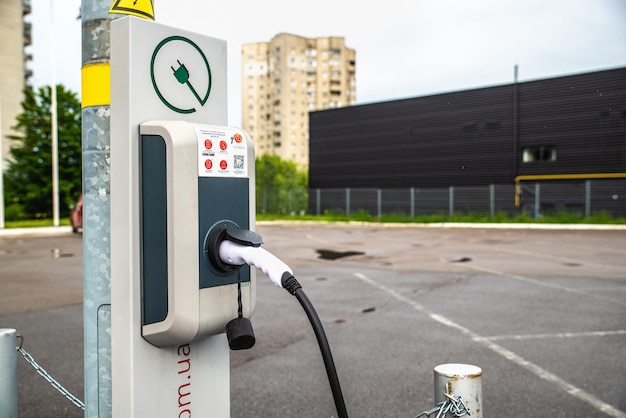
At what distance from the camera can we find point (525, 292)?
842 cm

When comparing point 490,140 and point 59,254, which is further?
point 490,140

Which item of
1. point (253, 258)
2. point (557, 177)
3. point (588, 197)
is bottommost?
point (588, 197)

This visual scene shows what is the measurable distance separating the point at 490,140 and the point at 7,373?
1353 inches

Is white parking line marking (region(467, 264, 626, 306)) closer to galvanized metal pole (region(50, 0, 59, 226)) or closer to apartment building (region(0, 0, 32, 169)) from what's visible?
galvanized metal pole (region(50, 0, 59, 226))

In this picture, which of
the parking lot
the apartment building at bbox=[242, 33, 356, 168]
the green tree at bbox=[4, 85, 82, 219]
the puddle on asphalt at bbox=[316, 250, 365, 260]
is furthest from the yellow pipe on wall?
the apartment building at bbox=[242, 33, 356, 168]

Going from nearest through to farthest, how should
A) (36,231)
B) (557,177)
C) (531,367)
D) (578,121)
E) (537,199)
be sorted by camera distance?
(531,367), (36,231), (537,199), (578,121), (557,177)

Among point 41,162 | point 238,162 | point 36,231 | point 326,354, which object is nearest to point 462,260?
point 238,162

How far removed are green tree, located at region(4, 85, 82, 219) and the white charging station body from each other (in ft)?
115

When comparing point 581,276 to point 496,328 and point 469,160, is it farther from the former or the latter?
point 469,160

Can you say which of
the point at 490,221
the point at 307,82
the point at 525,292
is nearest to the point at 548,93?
the point at 490,221

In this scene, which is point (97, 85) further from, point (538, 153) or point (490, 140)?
point (490, 140)

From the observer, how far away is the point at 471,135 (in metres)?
35.2

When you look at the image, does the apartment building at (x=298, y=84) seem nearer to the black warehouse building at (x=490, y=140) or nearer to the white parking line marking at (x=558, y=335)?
the black warehouse building at (x=490, y=140)

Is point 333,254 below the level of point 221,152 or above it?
below
